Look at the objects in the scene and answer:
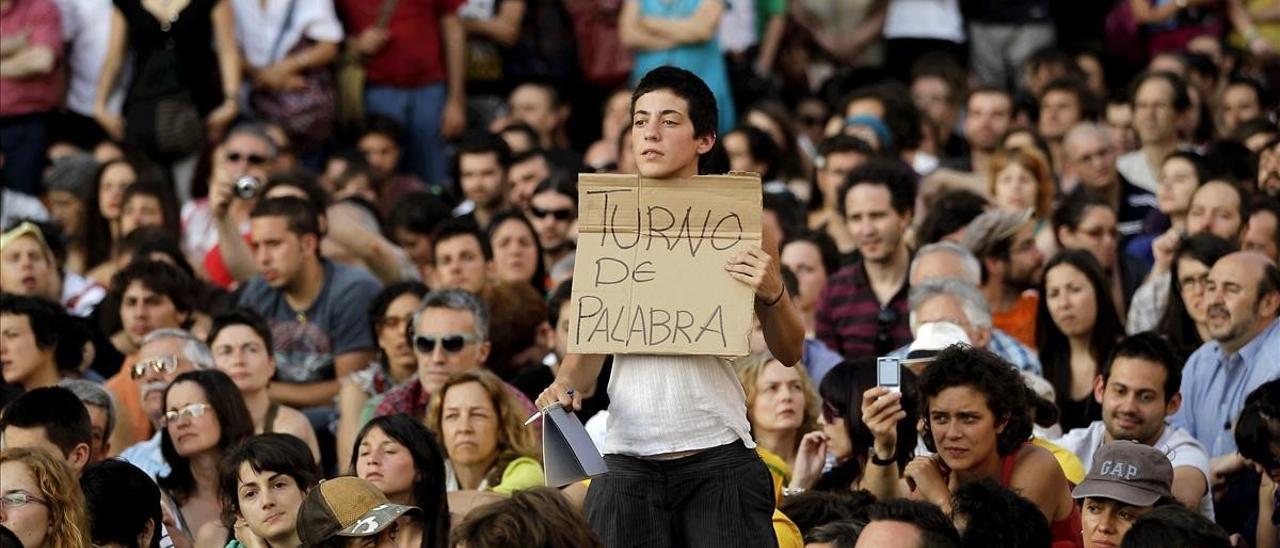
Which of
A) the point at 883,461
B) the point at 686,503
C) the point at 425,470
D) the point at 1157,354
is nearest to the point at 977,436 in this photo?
the point at 883,461

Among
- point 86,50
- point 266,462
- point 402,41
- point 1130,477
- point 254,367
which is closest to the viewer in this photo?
point 1130,477

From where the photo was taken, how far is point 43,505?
8.09 meters

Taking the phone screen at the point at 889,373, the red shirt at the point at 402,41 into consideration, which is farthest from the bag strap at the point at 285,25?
the phone screen at the point at 889,373

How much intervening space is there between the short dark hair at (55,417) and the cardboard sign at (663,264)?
331cm

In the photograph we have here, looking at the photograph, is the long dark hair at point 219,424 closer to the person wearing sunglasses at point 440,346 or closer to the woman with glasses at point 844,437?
the person wearing sunglasses at point 440,346

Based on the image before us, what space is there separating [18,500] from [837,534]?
281 cm

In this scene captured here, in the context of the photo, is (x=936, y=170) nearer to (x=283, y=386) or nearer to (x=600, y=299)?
(x=283, y=386)

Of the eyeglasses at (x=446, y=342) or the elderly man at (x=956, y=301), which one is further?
the eyeglasses at (x=446, y=342)

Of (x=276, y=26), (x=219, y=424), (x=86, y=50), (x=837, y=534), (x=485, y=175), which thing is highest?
(x=276, y=26)

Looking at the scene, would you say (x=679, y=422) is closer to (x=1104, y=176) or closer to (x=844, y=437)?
(x=844, y=437)

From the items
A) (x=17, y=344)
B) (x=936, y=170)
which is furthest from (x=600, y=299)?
(x=936, y=170)

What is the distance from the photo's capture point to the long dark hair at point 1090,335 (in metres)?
10.6

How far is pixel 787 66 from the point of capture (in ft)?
55.4

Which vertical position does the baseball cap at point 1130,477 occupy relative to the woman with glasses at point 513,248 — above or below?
below
